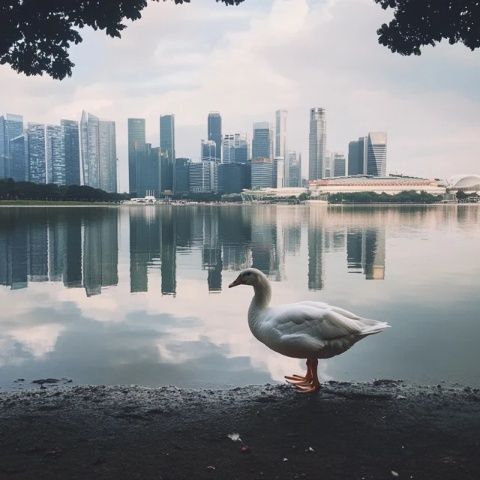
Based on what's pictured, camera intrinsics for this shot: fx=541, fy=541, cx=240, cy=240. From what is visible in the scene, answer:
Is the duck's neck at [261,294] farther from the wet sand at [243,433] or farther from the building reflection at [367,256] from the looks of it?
the building reflection at [367,256]

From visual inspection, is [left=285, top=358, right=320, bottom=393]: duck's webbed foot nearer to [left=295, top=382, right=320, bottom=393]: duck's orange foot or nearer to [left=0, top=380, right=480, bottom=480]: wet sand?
[left=295, top=382, right=320, bottom=393]: duck's orange foot

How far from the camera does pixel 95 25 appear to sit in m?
7.49

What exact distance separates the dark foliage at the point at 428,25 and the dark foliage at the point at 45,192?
409ft

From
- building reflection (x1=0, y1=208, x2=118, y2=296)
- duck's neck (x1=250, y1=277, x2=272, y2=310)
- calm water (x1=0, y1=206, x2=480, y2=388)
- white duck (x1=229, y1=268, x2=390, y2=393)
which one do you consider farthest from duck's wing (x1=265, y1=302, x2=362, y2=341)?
building reflection (x1=0, y1=208, x2=118, y2=296)

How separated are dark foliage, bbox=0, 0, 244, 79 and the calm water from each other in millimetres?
4649

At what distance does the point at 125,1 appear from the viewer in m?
7.13

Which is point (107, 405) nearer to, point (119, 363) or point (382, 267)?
point (119, 363)

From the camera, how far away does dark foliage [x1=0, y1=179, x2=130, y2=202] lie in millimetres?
122188

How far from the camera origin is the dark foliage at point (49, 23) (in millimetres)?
7039

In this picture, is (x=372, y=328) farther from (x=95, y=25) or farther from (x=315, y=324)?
(x=95, y=25)

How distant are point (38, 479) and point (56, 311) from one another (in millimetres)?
8679

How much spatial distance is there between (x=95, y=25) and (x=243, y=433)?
5702mm

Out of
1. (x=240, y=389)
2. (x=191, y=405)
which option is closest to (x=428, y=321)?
(x=240, y=389)

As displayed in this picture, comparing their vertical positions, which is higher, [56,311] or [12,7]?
[12,7]
